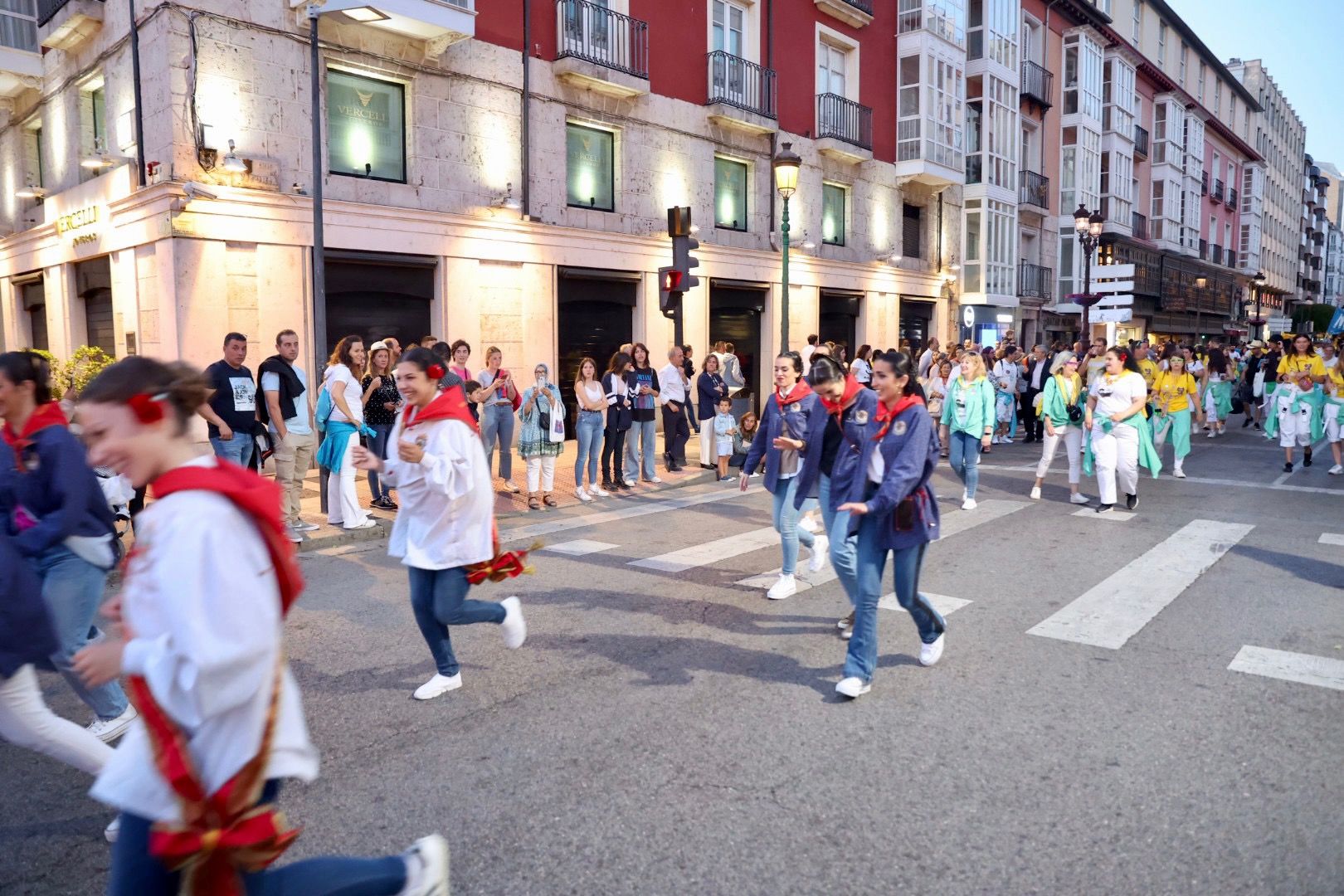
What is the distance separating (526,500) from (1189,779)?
27.0 ft

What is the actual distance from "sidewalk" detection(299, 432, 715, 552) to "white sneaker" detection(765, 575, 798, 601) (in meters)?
4.18

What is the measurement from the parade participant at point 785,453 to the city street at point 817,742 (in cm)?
30

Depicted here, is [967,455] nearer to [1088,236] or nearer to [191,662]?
[191,662]

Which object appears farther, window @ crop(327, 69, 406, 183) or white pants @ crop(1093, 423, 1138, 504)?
window @ crop(327, 69, 406, 183)

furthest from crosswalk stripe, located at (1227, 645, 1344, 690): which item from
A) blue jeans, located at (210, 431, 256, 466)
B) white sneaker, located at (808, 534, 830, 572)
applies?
blue jeans, located at (210, 431, 256, 466)


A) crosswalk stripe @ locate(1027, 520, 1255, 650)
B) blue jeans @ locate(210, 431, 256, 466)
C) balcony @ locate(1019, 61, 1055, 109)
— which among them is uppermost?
balcony @ locate(1019, 61, 1055, 109)

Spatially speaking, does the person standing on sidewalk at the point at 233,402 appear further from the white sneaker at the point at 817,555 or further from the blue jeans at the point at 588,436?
the white sneaker at the point at 817,555

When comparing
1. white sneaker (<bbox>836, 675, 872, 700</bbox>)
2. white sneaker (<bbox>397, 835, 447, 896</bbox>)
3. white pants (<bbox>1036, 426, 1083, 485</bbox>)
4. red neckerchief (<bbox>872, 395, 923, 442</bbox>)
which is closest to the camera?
white sneaker (<bbox>397, 835, 447, 896</bbox>)

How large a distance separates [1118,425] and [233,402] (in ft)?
28.8

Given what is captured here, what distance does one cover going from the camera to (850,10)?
902 inches

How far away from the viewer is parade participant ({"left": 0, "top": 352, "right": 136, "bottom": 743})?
365 cm

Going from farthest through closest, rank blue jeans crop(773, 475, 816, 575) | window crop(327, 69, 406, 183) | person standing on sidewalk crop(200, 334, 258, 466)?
1. window crop(327, 69, 406, 183)
2. person standing on sidewalk crop(200, 334, 258, 466)
3. blue jeans crop(773, 475, 816, 575)

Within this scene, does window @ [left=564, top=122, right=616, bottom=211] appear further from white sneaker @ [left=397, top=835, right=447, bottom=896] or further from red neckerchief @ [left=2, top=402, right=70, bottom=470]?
white sneaker @ [left=397, top=835, right=447, bottom=896]

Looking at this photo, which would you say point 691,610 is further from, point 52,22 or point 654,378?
point 52,22
